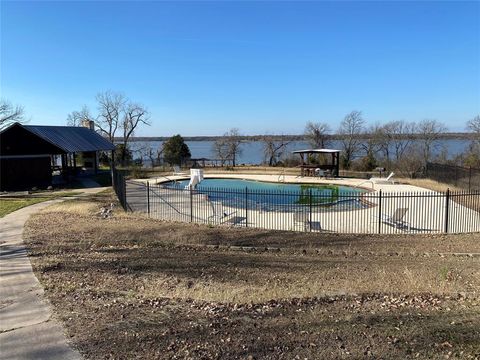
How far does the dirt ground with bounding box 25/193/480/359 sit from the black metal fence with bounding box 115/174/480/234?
7.14 feet

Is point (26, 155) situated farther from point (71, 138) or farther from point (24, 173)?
point (71, 138)

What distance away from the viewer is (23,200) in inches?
923

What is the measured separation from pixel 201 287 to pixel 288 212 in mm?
11444

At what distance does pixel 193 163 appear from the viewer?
151 feet

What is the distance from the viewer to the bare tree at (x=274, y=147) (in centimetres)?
5272

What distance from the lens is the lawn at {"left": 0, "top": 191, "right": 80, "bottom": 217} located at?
66.3 feet

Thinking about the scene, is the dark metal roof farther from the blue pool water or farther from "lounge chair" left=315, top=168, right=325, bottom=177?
"lounge chair" left=315, top=168, right=325, bottom=177

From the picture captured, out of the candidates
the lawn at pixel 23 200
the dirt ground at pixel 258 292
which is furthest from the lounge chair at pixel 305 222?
the lawn at pixel 23 200

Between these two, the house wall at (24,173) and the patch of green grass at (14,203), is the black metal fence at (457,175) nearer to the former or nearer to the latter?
the patch of green grass at (14,203)

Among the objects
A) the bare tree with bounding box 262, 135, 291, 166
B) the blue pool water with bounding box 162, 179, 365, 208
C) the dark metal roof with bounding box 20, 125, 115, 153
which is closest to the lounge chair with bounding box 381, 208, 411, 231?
the blue pool water with bounding box 162, 179, 365, 208

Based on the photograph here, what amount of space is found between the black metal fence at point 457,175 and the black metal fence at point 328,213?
380 centimetres

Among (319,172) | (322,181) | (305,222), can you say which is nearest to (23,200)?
(305,222)

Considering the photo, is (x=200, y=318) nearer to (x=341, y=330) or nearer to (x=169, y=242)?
(x=341, y=330)

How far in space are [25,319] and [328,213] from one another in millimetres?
14667
